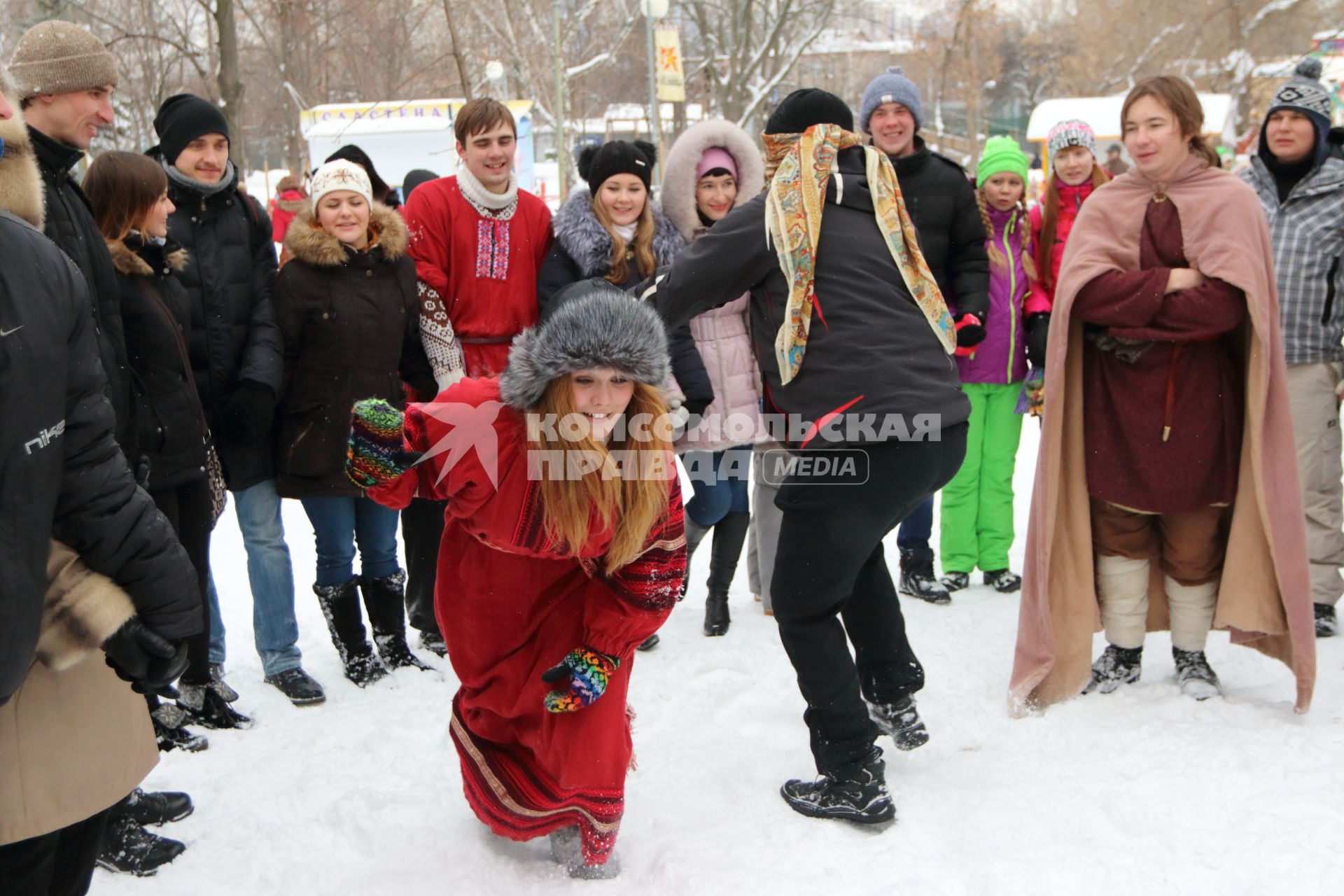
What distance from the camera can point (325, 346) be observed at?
12.5 feet

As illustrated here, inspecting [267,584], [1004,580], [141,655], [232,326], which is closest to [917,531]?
[1004,580]

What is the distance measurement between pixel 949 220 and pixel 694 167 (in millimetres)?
1133

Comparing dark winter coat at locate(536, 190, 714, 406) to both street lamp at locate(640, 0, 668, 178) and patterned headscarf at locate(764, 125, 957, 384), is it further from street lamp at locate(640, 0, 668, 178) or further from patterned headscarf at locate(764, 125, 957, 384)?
street lamp at locate(640, 0, 668, 178)

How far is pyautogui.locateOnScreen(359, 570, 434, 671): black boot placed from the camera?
4102 mm

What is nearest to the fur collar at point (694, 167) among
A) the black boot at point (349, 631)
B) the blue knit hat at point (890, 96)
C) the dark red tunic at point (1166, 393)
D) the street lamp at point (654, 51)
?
the blue knit hat at point (890, 96)

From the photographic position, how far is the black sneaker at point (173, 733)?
3.46 m

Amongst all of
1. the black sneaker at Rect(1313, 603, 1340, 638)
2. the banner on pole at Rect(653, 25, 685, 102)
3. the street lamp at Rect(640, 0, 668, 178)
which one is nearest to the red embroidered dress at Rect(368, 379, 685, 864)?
the black sneaker at Rect(1313, 603, 1340, 638)

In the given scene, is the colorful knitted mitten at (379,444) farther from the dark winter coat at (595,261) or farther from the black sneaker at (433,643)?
the black sneaker at (433,643)

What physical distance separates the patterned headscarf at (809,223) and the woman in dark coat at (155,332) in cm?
181

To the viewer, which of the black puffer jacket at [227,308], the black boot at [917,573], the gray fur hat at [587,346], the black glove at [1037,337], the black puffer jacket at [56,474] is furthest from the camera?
the black boot at [917,573]

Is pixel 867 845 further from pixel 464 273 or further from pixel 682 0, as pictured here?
pixel 682 0

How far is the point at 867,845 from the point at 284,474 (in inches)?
91.1

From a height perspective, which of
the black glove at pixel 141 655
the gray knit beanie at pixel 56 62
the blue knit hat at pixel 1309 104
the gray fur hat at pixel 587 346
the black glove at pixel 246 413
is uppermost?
the gray knit beanie at pixel 56 62

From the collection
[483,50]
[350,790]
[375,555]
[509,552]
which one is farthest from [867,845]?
[483,50]
